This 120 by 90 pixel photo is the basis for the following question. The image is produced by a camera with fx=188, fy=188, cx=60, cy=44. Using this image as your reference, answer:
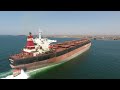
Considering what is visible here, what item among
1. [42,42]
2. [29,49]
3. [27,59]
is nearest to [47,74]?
[27,59]

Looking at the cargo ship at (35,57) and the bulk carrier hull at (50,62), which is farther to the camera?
the bulk carrier hull at (50,62)

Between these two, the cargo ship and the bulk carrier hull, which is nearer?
the cargo ship

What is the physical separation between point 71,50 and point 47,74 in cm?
490

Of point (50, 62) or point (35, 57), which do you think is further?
point (50, 62)

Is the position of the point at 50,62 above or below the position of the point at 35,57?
below
